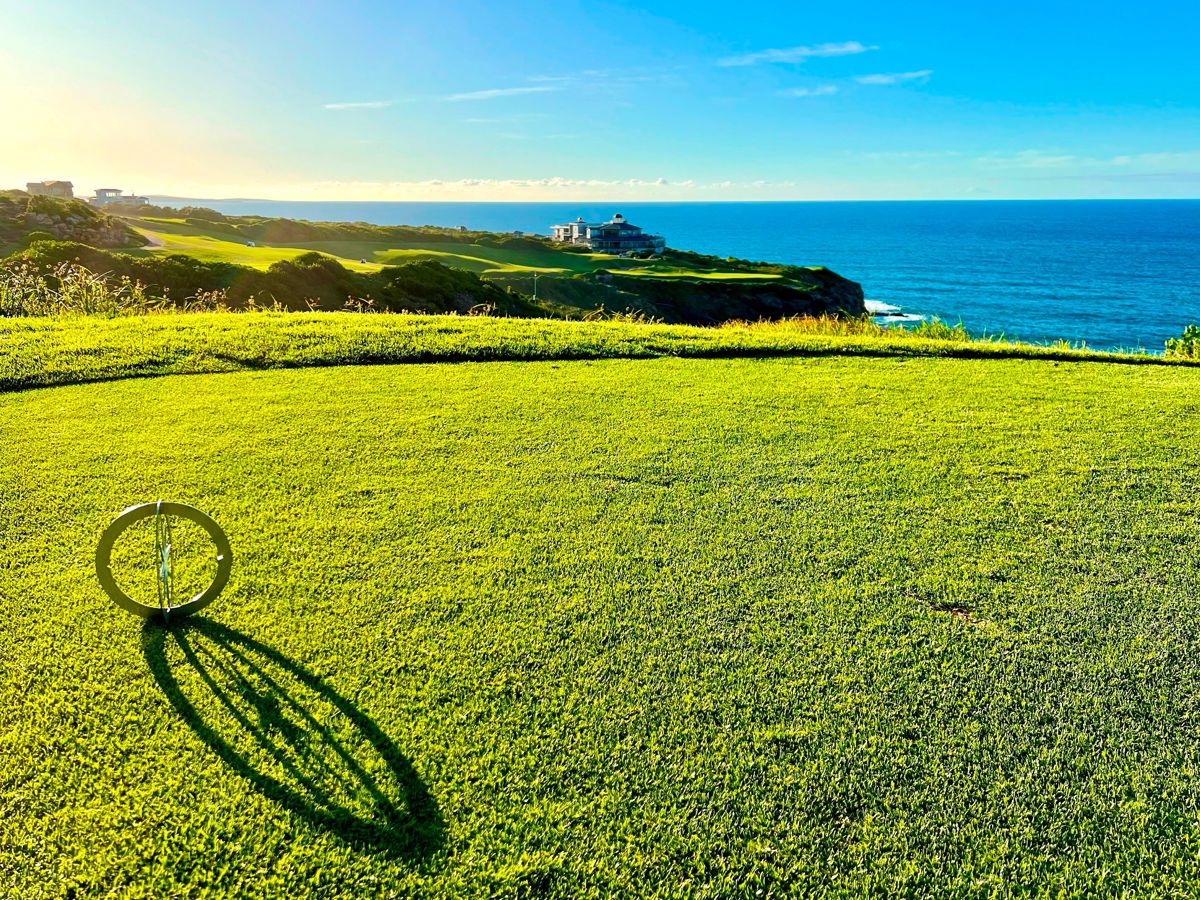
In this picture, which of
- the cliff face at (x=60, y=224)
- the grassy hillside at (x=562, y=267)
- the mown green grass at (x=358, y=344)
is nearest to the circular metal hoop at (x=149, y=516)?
the mown green grass at (x=358, y=344)

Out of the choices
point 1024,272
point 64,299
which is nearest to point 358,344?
point 64,299

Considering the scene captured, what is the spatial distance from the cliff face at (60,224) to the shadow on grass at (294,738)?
2374cm

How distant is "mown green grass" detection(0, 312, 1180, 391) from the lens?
7.38 metres

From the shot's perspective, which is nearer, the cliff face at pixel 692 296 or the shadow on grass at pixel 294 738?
Result: the shadow on grass at pixel 294 738

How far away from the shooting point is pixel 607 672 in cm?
293

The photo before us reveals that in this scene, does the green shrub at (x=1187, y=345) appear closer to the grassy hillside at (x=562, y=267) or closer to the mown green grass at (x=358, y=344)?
the mown green grass at (x=358, y=344)

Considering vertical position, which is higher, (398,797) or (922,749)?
(922,749)

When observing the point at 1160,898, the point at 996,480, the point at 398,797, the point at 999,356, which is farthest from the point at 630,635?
the point at 999,356

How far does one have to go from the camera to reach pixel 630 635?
10.4 feet

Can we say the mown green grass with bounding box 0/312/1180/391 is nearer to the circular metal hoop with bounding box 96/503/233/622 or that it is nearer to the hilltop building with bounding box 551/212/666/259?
the circular metal hoop with bounding box 96/503/233/622

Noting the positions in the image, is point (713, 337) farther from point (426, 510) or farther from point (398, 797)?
point (398, 797)

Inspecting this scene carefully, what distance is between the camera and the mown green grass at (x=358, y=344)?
24.2ft

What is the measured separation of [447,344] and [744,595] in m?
5.94

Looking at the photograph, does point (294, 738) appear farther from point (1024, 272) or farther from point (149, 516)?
point (1024, 272)
